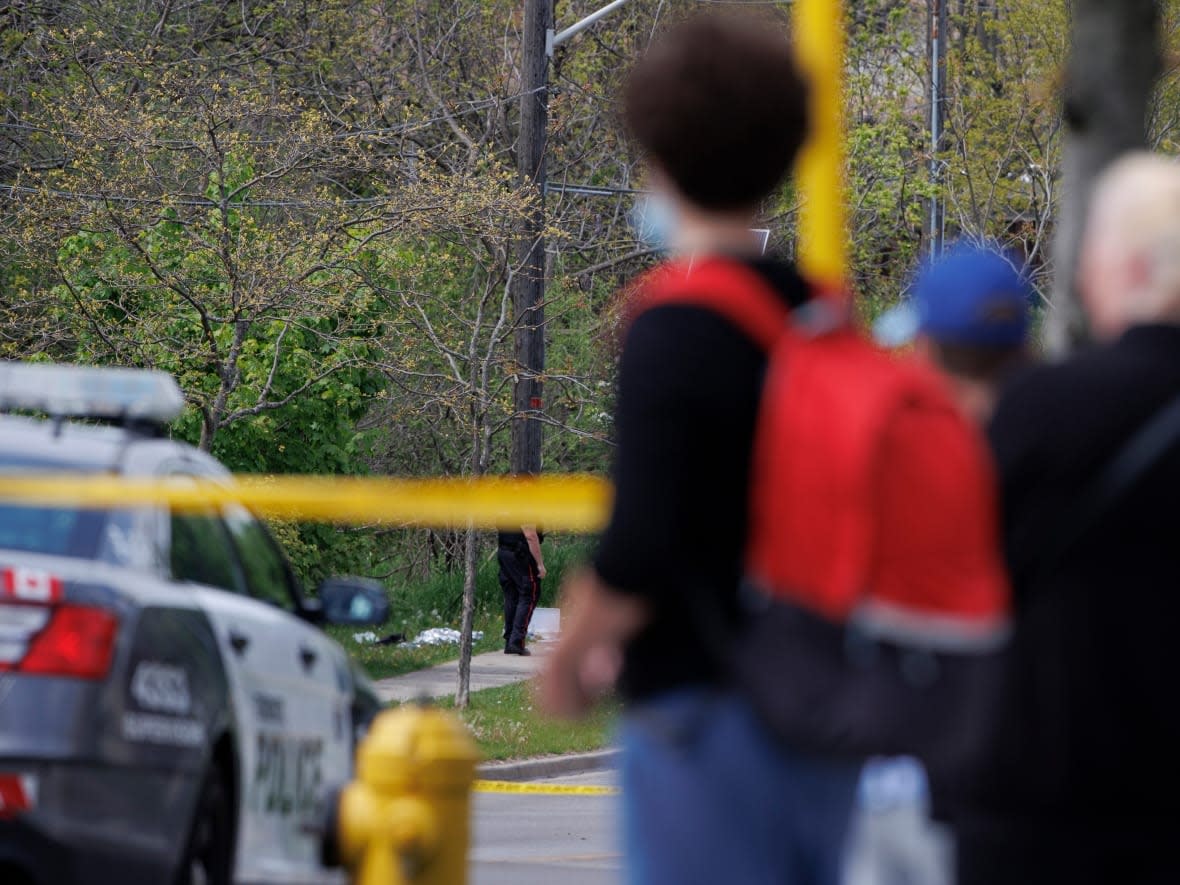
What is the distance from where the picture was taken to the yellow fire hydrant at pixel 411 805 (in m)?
4.80

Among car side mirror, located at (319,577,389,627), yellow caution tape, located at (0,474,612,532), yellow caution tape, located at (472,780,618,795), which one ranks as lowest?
yellow caution tape, located at (472,780,618,795)

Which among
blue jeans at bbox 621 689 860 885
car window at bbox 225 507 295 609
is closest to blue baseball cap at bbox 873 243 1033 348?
blue jeans at bbox 621 689 860 885

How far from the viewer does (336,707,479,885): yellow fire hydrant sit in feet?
15.8

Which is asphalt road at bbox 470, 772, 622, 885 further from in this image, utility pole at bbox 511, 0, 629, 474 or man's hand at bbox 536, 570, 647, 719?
utility pole at bbox 511, 0, 629, 474

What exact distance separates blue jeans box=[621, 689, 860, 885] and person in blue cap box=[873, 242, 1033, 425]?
1842mm

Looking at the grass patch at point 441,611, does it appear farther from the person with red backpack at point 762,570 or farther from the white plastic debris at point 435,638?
the person with red backpack at point 762,570

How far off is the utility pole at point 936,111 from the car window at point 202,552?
2631 centimetres

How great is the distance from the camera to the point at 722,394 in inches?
120

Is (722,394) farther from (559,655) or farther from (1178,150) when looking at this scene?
(1178,150)

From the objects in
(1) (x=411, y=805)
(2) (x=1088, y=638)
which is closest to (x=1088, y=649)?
(2) (x=1088, y=638)

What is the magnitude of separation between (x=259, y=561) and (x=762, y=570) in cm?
430

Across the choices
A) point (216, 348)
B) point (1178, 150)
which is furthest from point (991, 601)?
point (1178, 150)

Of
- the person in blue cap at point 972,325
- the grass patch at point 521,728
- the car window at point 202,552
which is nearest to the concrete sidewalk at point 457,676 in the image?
the grass patch at point 521,728

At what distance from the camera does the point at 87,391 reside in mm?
6000
